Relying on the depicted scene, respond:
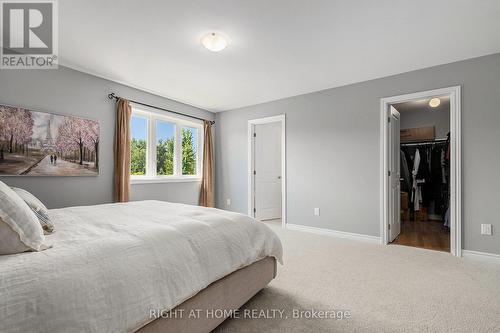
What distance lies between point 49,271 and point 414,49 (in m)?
3.68

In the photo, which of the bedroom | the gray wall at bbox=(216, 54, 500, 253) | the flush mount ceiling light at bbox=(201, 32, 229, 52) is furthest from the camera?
the gray wall at bbox=(216, 54, 500, 253)

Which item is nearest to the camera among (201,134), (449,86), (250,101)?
(449,86)

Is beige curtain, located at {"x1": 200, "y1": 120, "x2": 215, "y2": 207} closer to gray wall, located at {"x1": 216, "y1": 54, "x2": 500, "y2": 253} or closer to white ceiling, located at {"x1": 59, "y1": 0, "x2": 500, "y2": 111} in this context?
gray wall, located at {"x1": 216, "y1": 54, "x2": 500, "y2": 253}

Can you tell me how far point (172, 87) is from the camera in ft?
12.8

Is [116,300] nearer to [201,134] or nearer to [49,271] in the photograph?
[49,271]

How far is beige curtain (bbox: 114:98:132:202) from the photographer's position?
3500 mm

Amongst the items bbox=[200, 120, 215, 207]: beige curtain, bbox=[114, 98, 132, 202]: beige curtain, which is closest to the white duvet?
bbox=[114, 98, 132, 202]: beige curtain

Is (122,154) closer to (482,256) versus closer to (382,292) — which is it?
(382,292)

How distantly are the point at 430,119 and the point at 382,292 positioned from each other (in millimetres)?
4797

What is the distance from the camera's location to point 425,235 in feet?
13.0

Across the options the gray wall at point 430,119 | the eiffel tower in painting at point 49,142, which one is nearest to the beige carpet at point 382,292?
the eiffel tower in painting at point 49,142

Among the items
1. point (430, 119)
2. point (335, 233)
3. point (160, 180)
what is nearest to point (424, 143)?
point (430, 119)

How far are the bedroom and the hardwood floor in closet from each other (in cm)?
35

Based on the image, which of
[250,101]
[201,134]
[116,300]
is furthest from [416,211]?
[116,300]
